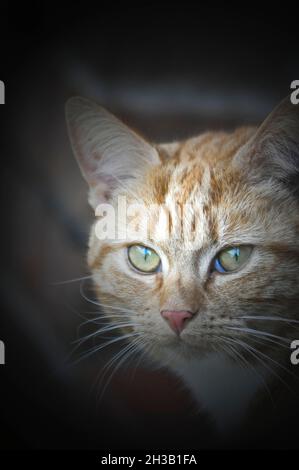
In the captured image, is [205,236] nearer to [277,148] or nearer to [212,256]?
[212,256]

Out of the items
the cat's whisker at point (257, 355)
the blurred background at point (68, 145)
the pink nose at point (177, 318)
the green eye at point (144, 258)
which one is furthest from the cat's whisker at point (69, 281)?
the cat's whisker at point (257, 355)

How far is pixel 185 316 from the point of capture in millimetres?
886

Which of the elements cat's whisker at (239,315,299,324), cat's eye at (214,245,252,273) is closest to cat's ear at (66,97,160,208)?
cat's eye at (214,245,252,273)

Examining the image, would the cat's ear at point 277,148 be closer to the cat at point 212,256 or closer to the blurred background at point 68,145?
the cat at point 212,256

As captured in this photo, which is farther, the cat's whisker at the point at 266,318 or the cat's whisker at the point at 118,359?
the cat's whisker at the point at 118,359

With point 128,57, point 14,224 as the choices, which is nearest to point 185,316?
point 14,224

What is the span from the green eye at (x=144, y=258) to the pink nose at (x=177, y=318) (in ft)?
0.42

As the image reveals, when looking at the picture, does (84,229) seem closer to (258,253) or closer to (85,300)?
(85,300)

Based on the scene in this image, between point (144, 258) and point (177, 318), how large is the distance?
180mm

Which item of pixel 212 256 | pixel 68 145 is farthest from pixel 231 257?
pixel 68 145

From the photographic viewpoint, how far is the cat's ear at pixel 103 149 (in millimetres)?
Result: 1008

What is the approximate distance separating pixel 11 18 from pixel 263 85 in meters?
0.59

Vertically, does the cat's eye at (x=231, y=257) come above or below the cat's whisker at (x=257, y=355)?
above

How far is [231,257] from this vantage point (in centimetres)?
95
